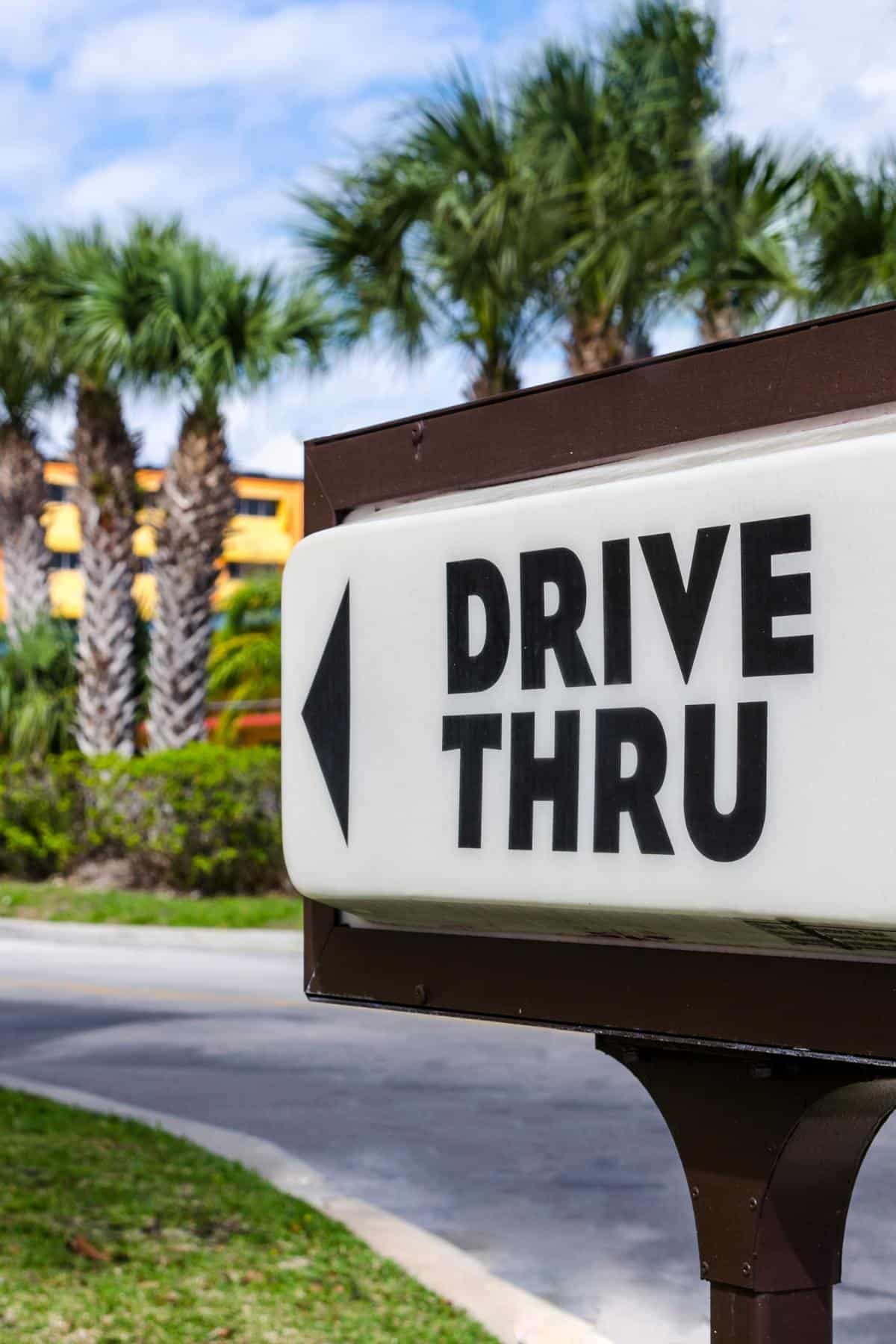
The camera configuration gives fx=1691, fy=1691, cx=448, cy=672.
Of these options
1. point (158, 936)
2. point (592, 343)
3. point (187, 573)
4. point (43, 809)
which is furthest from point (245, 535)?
point (592, 343)

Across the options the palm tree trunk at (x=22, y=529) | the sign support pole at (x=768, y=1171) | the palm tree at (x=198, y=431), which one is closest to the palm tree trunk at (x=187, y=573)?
the palm tree at (x=198, y=431)

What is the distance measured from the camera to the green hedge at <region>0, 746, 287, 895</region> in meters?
16.9

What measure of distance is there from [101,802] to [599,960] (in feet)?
55.6

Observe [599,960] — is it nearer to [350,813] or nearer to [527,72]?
[350,813]

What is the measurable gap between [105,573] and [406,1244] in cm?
1517

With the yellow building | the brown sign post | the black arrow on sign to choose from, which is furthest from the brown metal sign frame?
the yellow building

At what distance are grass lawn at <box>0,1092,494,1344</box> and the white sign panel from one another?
9.04ft

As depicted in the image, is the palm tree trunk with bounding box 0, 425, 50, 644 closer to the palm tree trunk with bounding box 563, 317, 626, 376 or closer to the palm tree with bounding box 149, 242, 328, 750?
the palm tree with bounding box 149, 242, 328, 750

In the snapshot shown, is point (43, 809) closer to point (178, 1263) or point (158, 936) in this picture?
point (158, 936)

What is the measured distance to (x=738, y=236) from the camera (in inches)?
526

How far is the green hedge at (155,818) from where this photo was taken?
1688 cm

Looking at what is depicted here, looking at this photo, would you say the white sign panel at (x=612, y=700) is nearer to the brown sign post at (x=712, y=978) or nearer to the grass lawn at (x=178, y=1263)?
the brown sign post at (x=712, y=978)

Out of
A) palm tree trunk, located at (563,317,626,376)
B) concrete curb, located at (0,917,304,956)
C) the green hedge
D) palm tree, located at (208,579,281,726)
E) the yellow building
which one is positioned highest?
the yellow building

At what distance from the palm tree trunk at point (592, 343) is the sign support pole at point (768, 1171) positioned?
12.3 metres
